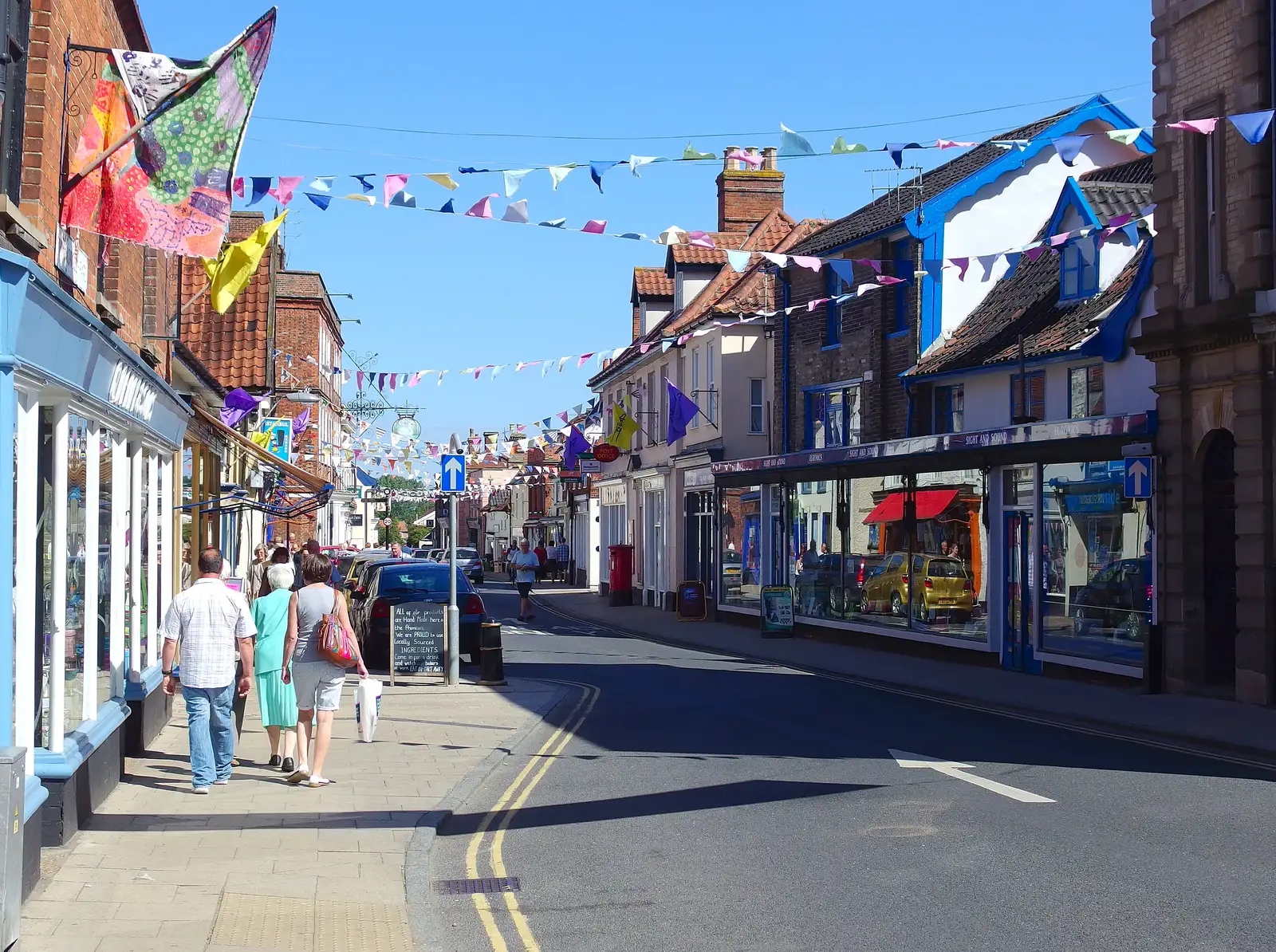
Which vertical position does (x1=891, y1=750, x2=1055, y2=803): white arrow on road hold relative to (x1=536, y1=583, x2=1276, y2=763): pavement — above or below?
above

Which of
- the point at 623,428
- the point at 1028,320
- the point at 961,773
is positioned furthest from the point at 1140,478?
the point at 623,428

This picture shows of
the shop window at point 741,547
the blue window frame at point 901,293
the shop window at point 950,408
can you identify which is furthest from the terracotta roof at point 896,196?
the shop window at point 741,547

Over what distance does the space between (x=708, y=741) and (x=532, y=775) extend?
2.26 meters

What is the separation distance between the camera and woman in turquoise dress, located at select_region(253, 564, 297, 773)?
11.2 meters

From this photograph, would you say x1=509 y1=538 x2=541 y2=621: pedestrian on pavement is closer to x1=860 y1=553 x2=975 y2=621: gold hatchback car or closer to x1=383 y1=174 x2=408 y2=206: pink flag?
x1=860 y1=553 x2=975 y2=621: gold hatchback car

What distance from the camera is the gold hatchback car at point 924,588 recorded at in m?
22.5

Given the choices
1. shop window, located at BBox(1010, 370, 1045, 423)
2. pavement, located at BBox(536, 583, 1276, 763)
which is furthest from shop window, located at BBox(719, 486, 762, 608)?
shop window, located at BBox(1010, 370, 1045, 423)

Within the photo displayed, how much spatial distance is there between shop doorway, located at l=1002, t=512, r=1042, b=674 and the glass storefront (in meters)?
0.52

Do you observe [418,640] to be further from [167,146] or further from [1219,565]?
[1219,565]

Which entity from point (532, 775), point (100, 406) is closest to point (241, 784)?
point (532, 775)

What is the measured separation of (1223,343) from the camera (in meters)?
16.6

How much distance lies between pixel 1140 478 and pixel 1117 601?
75.8 inches

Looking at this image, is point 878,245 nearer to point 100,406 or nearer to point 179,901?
point 100,406

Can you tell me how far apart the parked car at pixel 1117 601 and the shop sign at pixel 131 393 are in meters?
12.5
